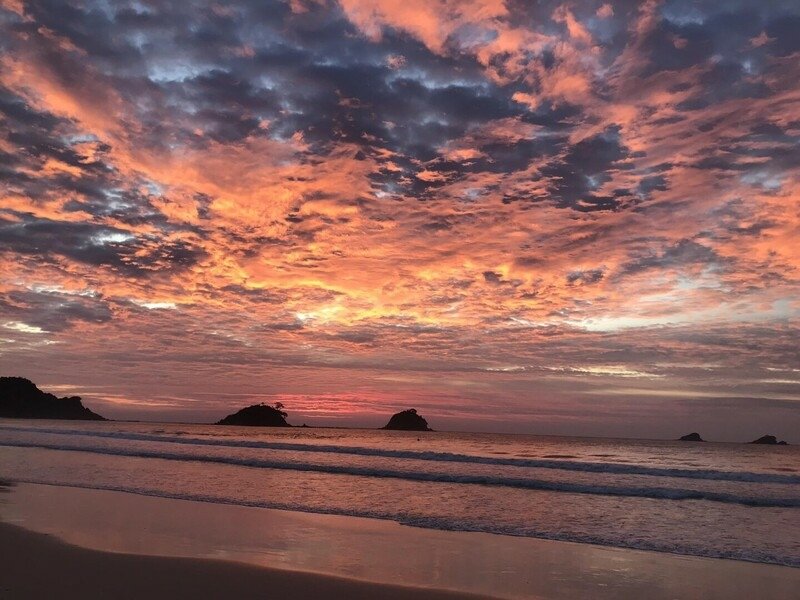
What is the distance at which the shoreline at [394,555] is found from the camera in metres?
Result: 9.41

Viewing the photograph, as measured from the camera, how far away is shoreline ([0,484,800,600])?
30.9 ft

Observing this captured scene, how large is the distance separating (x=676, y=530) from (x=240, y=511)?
39.2 ft

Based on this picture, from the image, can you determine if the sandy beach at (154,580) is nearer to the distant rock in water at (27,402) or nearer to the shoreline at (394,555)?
the shoreline at (394,555)

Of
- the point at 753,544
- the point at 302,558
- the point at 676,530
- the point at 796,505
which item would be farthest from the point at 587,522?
the point at 796,505

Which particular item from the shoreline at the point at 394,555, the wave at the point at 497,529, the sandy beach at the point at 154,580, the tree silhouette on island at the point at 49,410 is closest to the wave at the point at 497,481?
the wave at the point at 497,529

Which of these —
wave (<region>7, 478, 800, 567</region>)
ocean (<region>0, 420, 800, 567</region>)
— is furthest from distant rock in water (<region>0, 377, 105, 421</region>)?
wave (<region>7, 478, 800, 567</region>)

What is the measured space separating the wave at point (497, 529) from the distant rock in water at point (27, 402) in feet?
606

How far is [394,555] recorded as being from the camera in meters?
11.2

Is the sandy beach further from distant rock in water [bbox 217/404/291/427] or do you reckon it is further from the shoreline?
distant rock in water [bbox 217/404/291/427]

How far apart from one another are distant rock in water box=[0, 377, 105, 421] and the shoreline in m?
189

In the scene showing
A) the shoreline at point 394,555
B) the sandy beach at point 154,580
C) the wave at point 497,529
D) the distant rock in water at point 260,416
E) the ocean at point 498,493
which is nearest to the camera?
the sandy beach at point 154,580

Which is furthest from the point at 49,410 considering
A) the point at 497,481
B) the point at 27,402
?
the point at 497,481

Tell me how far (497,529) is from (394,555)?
4.42 m

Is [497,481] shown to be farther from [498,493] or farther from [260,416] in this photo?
[260,416]
